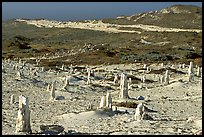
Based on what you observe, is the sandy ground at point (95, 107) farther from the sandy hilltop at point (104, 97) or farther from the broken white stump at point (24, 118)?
the broken white stump at point (24, 118)

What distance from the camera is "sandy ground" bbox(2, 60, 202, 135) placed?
14602 millimetres

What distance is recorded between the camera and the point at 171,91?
85.5ft

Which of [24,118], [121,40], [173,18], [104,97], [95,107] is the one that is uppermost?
[24,118]

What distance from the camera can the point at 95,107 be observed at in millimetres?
20266

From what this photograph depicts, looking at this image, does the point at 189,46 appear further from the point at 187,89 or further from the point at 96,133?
the point at 96,133

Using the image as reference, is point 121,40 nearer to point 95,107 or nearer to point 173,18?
point 173,18

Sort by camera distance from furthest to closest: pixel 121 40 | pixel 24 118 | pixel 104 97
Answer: pixel 121 40 → pixel 104 97 → pixel 24 118

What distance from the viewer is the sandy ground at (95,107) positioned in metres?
14.6

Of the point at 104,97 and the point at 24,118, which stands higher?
the point at 24,118

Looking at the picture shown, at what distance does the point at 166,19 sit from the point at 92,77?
78.9m

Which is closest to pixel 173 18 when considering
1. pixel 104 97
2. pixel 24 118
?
Result: pixel 104 97

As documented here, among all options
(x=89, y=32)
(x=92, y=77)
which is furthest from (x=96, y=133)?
(x=89, y=32)

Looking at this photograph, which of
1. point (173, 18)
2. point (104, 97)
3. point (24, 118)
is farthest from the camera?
point (173, 18)

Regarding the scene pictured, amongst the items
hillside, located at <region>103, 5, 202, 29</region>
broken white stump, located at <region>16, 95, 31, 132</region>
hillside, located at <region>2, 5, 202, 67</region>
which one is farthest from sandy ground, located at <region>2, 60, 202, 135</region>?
hillside, located at <region>103, 5, 202, 29</region>
